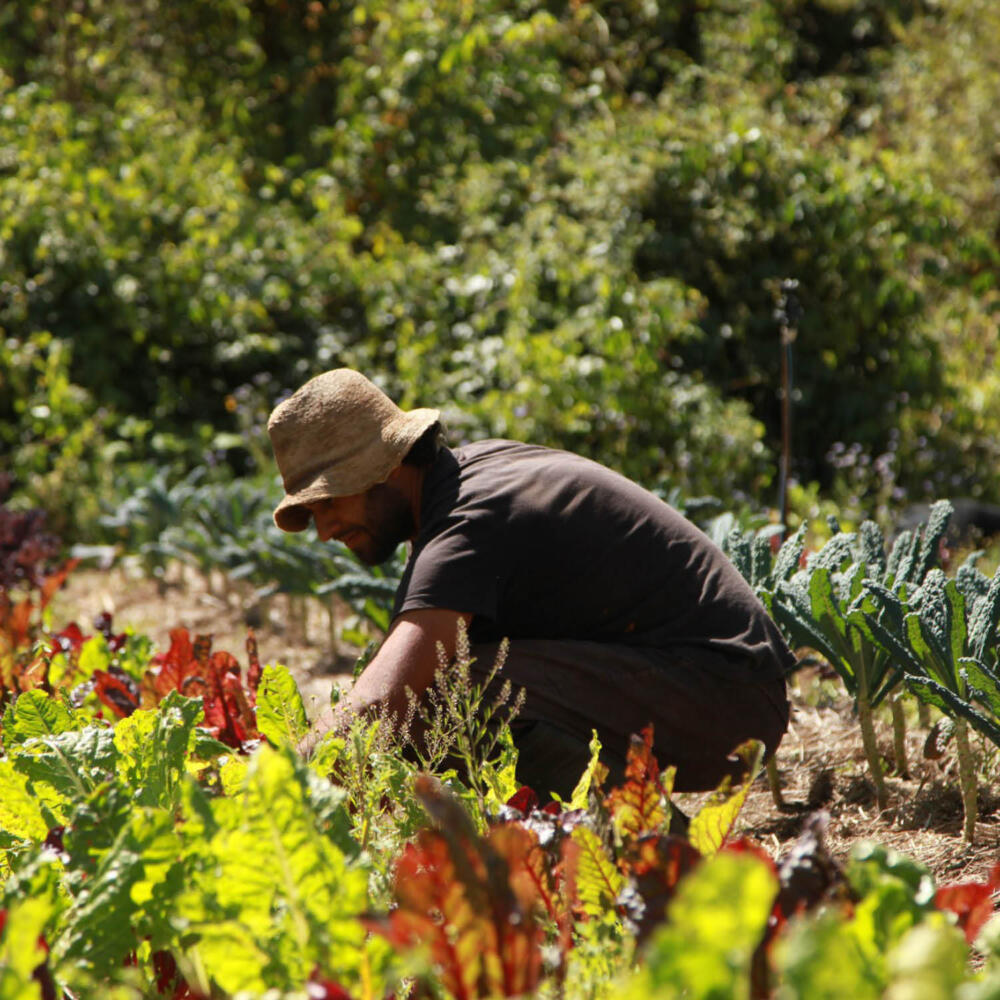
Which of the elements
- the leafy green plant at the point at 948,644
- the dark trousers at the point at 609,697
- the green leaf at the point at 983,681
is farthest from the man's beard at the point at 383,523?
the green leaf at the point at 983,681

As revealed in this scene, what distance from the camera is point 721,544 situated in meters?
3.61

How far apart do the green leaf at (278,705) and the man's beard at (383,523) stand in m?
0.61

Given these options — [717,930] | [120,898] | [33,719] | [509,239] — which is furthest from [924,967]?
[509,239]

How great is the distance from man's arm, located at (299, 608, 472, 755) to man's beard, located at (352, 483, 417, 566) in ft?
1.22

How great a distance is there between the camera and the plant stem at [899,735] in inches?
117

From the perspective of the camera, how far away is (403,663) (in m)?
2.39

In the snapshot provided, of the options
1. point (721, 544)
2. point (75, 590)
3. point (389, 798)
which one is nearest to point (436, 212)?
point (75, 590)

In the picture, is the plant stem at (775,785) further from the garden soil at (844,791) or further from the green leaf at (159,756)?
the green leaf at (159,756)

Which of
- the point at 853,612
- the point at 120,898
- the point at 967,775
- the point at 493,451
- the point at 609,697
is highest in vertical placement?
the point at 493,451

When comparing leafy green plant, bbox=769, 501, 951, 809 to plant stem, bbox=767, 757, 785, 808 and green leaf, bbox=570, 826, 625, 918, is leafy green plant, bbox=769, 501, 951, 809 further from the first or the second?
green leaf, bbox=570, 826, 625, 918

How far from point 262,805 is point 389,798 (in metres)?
0.74

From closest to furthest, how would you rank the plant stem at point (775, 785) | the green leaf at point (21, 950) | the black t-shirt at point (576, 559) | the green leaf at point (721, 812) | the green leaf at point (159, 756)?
the green leaf at point (21, 950) < the green leaf at point (721, 812) < the green leaf at point (159, 756) < the black t-shirt at point (576, 559) < the plant stem at point (775, 785)

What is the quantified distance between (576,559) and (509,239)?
18.4 ft

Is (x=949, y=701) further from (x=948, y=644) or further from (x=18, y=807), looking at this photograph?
(x=18, y=807)
